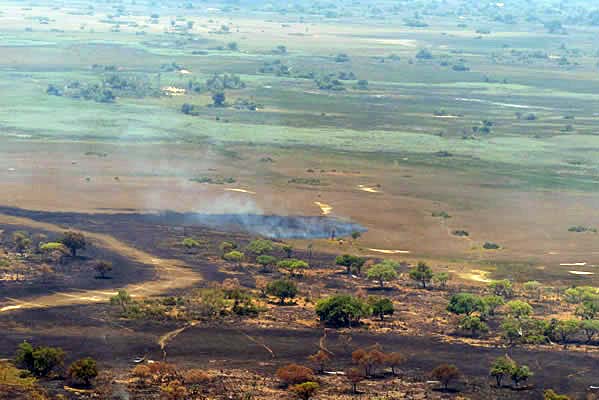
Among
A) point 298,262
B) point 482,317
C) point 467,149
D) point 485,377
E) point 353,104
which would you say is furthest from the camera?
point 353,104

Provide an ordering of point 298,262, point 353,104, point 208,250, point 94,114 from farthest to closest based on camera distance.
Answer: point 353,104 → point 94,114 → point 208,250 → point 298,262

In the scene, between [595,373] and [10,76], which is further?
[10,76]

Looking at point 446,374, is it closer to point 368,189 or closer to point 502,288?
point 502,288

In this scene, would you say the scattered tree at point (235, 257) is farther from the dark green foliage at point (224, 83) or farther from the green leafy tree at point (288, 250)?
the dark green foliage at point (224, 83)

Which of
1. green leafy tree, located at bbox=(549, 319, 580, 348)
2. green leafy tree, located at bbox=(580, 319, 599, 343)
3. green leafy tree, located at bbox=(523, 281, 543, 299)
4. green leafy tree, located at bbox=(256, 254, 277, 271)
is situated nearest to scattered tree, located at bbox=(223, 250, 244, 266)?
green leafy tree, located at bbox=(256, 254, 277, 271)

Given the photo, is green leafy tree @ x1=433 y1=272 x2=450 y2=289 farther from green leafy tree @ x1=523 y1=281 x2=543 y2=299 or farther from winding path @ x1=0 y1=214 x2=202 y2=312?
winding path @ x1=0 y1=214 x2=202 y2=312

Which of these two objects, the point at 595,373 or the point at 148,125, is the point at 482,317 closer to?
the point at 595,373

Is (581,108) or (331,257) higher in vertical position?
(581,108)

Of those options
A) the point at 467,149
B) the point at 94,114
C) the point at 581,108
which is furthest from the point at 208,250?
the point at 581,108
